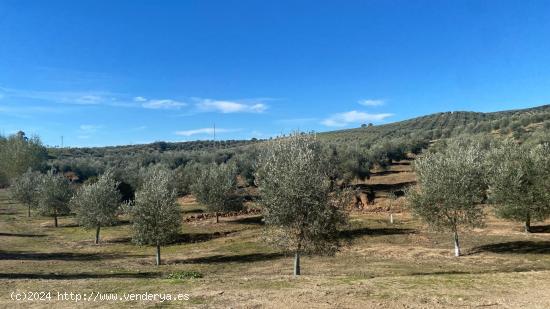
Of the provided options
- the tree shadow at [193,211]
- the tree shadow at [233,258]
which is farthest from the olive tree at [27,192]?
the tree shadow at [233,258]

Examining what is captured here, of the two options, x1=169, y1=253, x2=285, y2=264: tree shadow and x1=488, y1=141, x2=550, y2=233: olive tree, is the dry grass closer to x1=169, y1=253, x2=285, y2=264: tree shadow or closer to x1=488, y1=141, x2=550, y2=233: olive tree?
x1=169, y1=253, x2=285, y2=264: tree shadow

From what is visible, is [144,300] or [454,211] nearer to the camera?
[144,300]

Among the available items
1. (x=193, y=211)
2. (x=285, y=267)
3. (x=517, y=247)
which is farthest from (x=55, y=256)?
(x=517, y=247)

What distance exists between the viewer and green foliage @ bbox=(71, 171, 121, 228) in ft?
173

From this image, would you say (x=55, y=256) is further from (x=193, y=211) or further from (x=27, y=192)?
(x=27, y=192)

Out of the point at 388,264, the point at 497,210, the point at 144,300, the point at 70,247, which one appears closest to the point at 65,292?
the point at 144,300

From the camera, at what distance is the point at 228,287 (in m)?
19.5

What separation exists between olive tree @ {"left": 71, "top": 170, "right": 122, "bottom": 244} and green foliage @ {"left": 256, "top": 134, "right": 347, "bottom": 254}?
31063 millimetres

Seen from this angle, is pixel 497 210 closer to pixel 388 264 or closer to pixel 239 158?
pixel 388 264

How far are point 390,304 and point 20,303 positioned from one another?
571 inches

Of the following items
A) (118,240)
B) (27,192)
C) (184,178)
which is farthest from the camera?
(184,178)

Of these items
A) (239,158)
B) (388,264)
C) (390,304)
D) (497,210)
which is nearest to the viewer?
(390,304)

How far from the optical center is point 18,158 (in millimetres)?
121688

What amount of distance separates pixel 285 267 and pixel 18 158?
115181 millimetres
